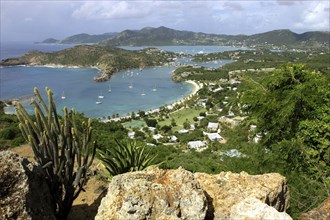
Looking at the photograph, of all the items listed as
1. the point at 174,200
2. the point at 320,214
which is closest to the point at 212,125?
the point at 320,214

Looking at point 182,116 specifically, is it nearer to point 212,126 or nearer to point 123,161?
point 212,126

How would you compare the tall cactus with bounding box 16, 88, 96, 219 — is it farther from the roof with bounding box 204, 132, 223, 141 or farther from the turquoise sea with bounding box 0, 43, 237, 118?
the turquoise sea with bounding box 0, 43, 237, 118

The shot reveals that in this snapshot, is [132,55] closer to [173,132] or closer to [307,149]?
[173,132]

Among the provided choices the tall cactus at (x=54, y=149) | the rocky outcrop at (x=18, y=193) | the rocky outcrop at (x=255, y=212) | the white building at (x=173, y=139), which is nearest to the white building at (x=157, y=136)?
the white building at (x=173, y=139)

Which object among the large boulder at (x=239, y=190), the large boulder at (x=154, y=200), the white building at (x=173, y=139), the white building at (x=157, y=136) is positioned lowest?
the white building at (x=173, y=139)

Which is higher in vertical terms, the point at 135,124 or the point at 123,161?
the point at 123,161

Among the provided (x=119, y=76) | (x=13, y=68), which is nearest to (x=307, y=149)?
(x=119, y=76)

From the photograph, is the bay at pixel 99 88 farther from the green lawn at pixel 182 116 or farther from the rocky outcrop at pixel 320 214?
the rocky outcrop at pixel 320 214

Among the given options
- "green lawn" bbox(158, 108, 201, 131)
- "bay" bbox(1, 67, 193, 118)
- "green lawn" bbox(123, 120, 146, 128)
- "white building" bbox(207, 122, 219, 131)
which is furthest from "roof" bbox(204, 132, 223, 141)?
"bay" bbox(1, 67, 193, 118)
